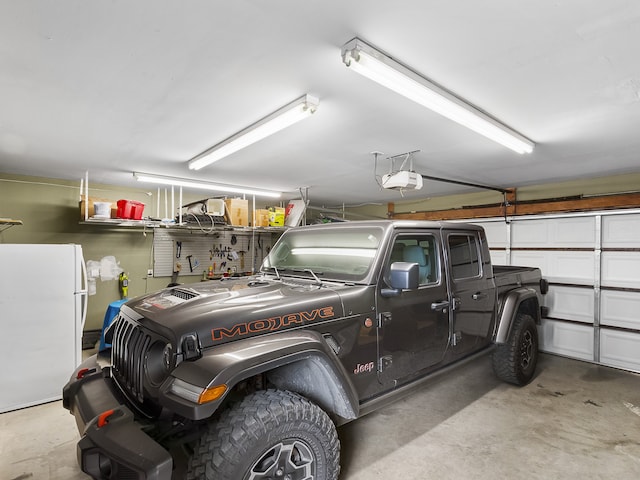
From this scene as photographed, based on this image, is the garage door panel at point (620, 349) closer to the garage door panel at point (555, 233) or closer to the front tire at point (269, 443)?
the garage door panel at point (555, 233)

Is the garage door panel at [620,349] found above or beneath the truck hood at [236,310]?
beneath

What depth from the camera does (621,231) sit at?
15.8 ft

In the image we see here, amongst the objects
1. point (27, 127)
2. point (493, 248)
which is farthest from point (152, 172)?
point (493, 248)

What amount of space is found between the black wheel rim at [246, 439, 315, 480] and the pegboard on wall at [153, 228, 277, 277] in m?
5.59

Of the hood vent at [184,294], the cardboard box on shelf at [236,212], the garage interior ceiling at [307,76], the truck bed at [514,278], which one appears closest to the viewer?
the garage interior ceiling at [307,76]

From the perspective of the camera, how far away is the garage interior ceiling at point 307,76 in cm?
161

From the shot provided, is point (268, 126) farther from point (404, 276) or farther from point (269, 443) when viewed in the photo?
point (269, 443)

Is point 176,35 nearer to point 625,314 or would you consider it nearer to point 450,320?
point 450,320

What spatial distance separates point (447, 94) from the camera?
7.70 feet

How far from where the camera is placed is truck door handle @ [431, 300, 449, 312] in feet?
8.93

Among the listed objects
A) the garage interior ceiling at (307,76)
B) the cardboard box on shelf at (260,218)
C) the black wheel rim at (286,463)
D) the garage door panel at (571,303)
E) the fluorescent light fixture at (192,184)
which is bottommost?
→ the black wheel rim at (286,463)

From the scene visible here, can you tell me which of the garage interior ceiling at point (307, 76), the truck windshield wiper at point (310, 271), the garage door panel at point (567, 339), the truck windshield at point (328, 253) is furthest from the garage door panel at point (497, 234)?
the truck windshield wiper at point (310, 271)

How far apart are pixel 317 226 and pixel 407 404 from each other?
7.34 feet

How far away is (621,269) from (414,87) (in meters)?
4.97
